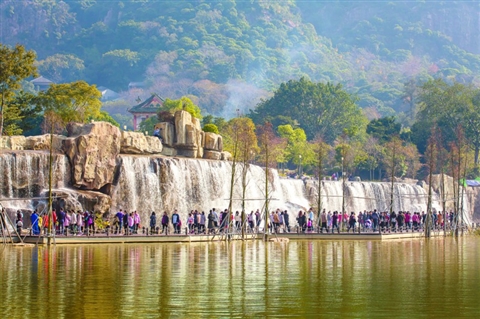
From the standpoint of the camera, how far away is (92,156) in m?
68.1

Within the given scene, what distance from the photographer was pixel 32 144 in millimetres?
69625

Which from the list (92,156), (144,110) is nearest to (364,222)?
(92,156)

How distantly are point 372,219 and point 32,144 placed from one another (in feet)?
77.6

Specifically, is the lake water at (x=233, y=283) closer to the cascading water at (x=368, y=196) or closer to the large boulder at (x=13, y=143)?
the large boulder at (x=13, y=143)

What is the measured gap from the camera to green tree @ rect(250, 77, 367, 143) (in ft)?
502

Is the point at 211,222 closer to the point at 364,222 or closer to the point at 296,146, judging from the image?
the point at 364,222

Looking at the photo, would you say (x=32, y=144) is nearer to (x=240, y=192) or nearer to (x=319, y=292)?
(x=240, y=192)

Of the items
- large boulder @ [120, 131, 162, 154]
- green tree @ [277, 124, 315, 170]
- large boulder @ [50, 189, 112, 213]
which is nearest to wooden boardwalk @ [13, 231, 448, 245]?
large boulder @ [50, 189, 112, 213]

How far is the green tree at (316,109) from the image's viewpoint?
15312 cm

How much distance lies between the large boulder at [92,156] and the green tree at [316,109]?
3294 inches

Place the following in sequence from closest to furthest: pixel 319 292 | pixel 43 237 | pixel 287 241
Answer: pixel 319 292 < pixel 43 237 < pixel 287 241

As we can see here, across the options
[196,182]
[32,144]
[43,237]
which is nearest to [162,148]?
[196,182]

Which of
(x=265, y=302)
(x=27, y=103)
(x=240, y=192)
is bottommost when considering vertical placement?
(x=265, y=302)

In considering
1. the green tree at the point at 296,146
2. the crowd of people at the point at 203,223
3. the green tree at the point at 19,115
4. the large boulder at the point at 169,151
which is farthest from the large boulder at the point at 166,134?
the green tree at the point at 296,146
